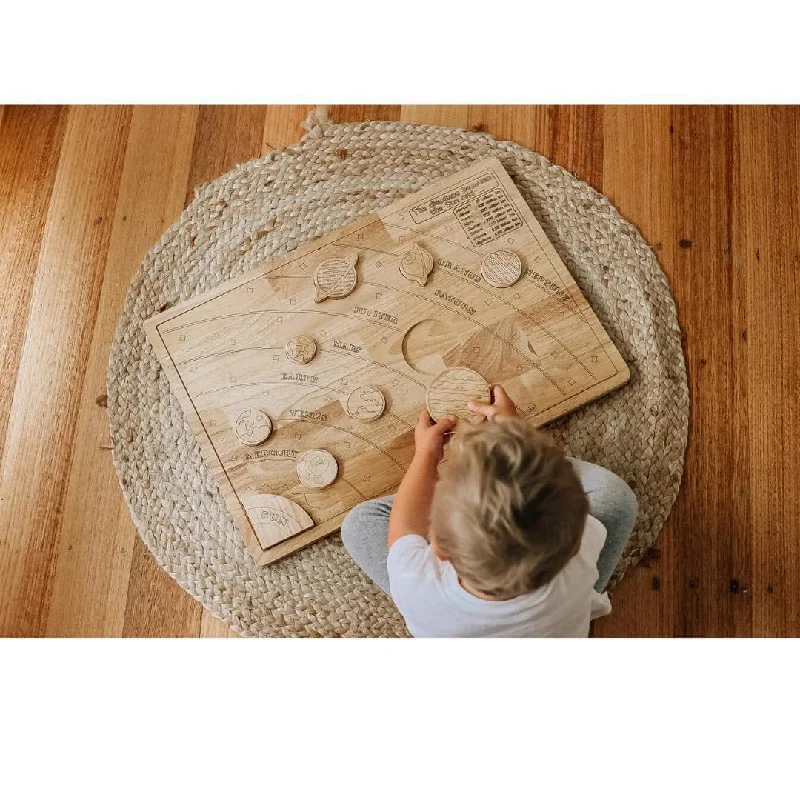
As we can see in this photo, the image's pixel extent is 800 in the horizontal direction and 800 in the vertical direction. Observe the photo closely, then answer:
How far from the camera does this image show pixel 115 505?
3.31 feet

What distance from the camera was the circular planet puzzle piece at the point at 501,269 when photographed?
98cm

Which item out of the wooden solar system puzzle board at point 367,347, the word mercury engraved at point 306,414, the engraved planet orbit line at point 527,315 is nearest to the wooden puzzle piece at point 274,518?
the wooden solar system puzzle board at point 367,347

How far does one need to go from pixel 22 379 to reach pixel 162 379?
0.22 m

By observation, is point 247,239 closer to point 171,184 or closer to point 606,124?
point 171,184

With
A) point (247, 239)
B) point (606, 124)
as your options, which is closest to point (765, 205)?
point (606, 124)

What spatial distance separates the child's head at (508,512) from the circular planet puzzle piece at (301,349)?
1.24 ft

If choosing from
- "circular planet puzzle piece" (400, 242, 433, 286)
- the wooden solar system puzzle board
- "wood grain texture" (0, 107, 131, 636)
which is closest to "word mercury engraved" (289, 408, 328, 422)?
the wooden solar system puzzle board

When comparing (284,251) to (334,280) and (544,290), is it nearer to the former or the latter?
(334,280)

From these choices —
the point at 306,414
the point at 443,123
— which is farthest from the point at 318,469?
the point at 443,123

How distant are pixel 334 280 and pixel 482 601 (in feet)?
1.63

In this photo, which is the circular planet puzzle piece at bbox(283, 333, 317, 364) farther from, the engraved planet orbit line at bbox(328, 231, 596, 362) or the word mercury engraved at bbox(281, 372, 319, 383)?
the engraved planet orbit line at bbox(328, 231, 596, 362)

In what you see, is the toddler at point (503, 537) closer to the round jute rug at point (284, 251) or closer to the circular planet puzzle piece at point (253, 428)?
the round jute rug at point (284, 251)

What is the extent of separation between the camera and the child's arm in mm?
815

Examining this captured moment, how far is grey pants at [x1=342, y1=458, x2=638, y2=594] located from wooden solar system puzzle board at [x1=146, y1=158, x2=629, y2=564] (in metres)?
0.06
